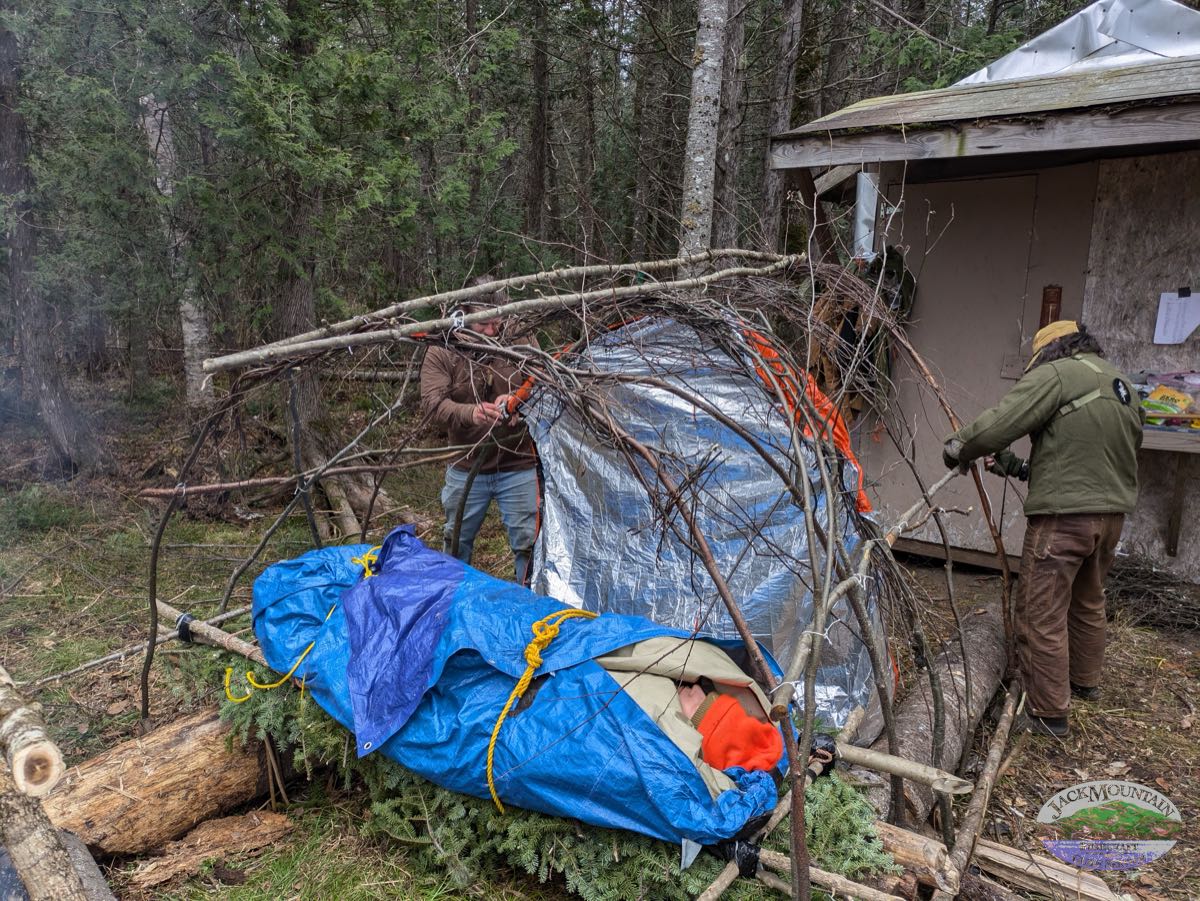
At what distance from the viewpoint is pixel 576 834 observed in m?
2.72

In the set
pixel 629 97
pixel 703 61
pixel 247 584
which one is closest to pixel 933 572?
pixel 703 61

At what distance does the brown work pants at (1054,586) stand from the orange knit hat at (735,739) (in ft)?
6.58

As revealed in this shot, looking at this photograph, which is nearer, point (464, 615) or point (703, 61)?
point (464, 615)

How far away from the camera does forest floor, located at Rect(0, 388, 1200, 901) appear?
3.08 meters

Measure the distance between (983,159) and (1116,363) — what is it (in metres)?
1.79

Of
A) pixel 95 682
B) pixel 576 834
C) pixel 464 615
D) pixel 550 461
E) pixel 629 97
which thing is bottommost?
pixel 95 682

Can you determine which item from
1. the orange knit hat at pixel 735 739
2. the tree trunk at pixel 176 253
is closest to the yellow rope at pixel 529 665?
the orange knit hat at pixel 735 739

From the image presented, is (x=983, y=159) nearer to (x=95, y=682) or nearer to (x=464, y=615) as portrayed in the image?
(x=464, y=615)

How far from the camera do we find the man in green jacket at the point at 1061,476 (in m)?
3.90

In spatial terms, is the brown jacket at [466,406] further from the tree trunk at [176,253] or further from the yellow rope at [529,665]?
the tree trunk at [176,253]

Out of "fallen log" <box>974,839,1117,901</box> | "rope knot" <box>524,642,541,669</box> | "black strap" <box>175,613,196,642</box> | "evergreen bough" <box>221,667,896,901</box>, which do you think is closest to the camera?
"evergreen bough" <box>221,667,896,901</box>

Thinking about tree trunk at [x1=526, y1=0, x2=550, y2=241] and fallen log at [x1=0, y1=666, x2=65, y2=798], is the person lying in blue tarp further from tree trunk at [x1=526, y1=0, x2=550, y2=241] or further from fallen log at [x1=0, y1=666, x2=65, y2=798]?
tree trunk at [x1=526, y1=0, x2=550, y2=241]

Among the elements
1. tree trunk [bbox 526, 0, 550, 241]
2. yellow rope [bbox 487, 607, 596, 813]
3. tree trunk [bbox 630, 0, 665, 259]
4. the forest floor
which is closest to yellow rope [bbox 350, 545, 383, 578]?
the forest floor

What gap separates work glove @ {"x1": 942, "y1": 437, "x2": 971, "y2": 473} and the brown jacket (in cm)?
230
